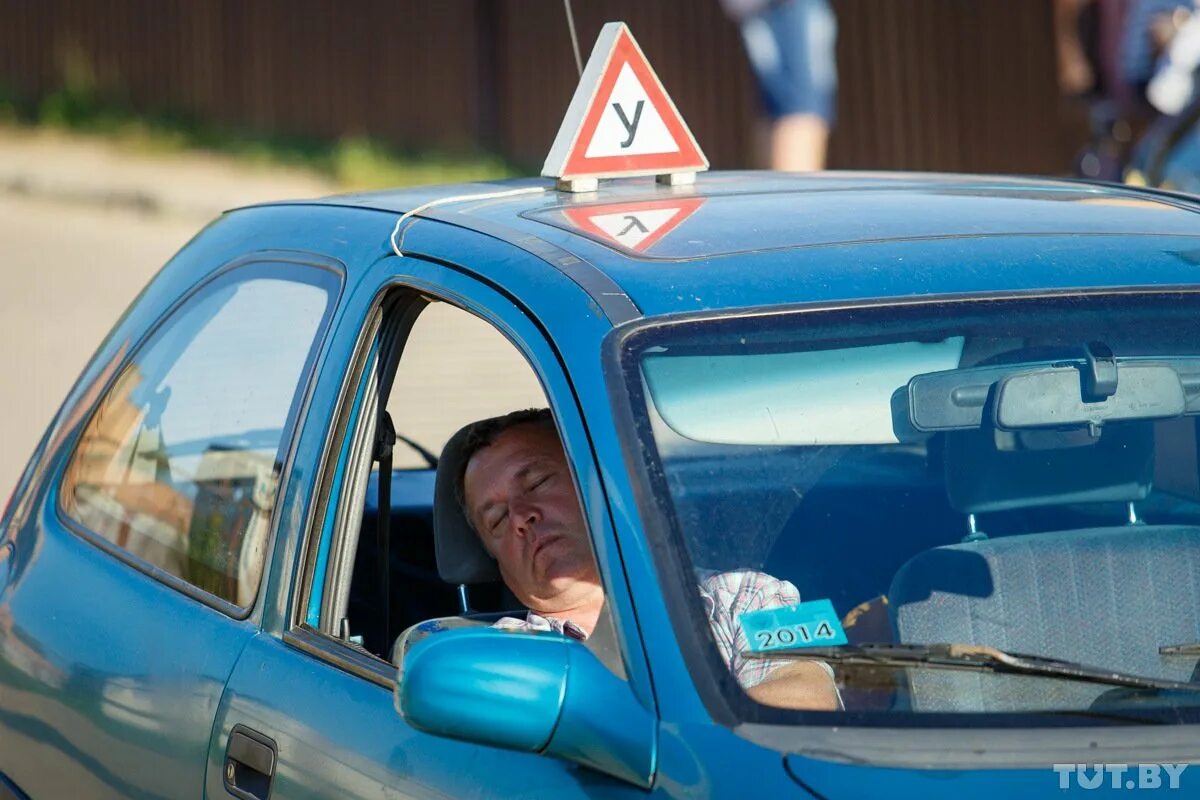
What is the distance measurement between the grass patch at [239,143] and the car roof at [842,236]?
41.8ft

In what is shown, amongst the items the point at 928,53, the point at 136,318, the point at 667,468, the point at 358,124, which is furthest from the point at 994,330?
the point at 358,124

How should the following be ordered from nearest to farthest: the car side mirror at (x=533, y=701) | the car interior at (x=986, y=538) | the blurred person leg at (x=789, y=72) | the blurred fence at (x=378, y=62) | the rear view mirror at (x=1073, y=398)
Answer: the car side mirror at (x=533, y=701) → the car interior at (x=986, y=538) → the rear view mirror at (x=1073, y=398) → the blurred person leg at (x=789, y=72) → the blurred fence at (x=378, y=62)

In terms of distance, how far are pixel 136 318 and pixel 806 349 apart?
1.58 meters

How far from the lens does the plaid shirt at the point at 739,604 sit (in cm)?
223

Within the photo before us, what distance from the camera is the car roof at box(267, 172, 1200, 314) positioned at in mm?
2488

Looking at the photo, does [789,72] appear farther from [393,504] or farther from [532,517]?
[532,517]

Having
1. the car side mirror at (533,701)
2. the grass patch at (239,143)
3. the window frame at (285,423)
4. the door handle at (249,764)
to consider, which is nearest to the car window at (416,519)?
the window frame at (285,423)

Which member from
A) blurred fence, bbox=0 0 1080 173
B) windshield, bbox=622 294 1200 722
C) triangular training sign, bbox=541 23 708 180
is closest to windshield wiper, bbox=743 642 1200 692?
windshield, bbox=622 294 1200 722

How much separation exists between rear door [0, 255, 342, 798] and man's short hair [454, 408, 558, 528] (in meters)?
0.32

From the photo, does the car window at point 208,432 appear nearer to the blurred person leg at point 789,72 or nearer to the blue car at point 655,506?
the blue car at point 655,506

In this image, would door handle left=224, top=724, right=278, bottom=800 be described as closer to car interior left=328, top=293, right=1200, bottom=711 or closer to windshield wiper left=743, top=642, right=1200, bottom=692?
car interior left=328, top=293, right=1200, bottom=711

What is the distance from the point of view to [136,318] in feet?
11.8

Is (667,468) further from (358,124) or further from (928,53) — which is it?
(358,124)

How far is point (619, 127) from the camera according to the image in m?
3.30
